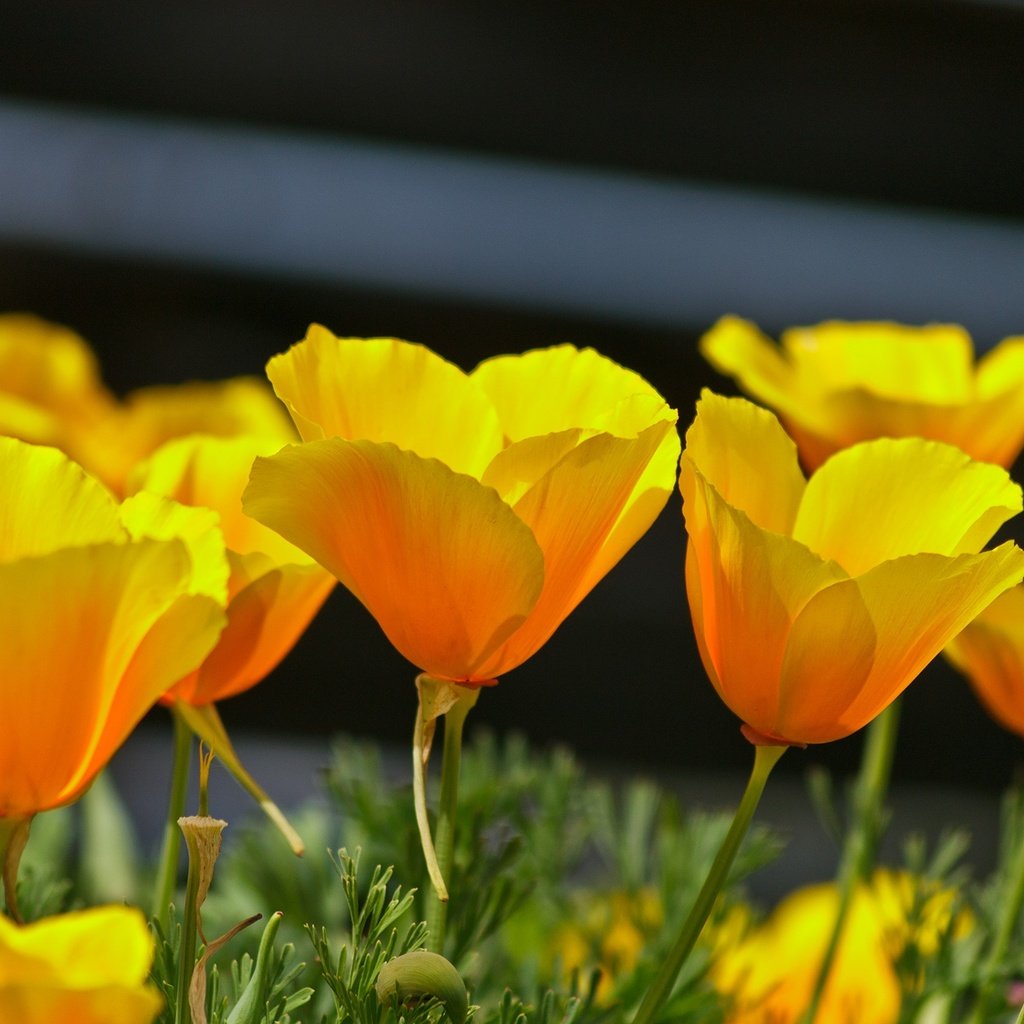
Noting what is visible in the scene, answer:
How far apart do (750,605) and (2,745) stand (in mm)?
131

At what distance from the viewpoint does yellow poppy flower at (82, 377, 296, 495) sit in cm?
48

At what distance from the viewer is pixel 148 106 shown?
43.7 inches

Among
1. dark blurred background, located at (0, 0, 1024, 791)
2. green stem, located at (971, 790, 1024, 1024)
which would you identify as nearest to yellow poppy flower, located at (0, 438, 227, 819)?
green stem, located at (971, 790, 1024, 1024)

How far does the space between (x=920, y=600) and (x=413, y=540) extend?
0.09 meters

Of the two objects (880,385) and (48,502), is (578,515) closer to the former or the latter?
(48,502)

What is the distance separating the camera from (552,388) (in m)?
0.31

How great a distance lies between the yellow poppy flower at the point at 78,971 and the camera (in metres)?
0.17

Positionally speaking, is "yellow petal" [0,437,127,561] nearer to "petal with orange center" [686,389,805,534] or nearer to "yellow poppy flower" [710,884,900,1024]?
"petal with orange center" [686,389,805,534]

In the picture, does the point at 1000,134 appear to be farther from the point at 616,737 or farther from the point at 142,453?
the point at 142,453

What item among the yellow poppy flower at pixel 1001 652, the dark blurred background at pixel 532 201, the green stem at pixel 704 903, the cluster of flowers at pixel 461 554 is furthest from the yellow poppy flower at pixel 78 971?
the dark blurred background at pixel 532 201

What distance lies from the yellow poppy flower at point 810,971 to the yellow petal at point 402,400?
21 centimetres

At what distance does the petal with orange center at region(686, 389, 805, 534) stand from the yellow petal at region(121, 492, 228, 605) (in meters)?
0.09

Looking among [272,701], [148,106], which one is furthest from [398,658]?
[148,106]

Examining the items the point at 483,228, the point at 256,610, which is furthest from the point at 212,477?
the point at 483,228
